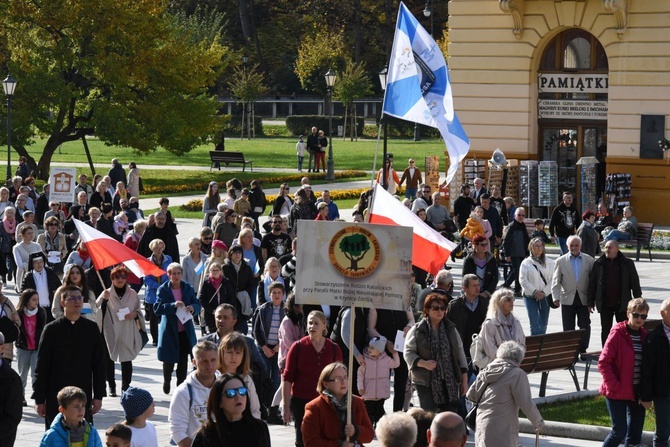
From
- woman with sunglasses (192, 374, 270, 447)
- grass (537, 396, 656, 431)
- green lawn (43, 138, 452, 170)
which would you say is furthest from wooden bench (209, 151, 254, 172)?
woman with sunglasses (192, 374, 270, 447)

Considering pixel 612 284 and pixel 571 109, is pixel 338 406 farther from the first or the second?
pixel 571 109

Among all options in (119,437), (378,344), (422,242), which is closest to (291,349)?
(378,344)

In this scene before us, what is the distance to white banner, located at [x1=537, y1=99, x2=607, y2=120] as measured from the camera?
3647 centimetres

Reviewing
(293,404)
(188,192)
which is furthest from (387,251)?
(188,192)

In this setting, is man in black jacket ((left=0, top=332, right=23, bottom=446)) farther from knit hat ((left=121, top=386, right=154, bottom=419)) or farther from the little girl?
the little girl

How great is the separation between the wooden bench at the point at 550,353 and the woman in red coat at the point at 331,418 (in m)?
5.54

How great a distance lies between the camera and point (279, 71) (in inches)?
3428

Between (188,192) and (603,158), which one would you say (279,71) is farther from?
(603,158)

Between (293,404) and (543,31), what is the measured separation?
84.1 ft

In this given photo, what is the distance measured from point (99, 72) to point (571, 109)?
1614 centimetres

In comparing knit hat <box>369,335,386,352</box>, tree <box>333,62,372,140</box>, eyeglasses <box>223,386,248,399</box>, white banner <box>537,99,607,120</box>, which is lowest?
knit hat <box>369,335,386,352</box>

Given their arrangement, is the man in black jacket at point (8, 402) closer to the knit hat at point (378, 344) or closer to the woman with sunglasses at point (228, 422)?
the woman with sunglasses at point (228, 422)

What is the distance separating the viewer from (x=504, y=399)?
11336mm

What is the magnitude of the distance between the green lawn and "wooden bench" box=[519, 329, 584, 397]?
117 feet
